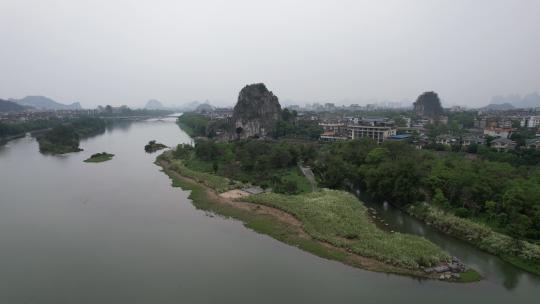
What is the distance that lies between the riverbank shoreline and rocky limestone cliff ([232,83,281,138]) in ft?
102

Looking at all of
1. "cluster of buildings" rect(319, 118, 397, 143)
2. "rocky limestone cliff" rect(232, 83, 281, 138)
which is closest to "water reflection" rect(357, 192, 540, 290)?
"cluster of buildings" rect(319, 118, 397, 143)

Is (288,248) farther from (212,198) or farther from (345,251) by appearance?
(212,198)

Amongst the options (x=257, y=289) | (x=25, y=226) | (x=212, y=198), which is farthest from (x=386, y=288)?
(x=25, y=226)

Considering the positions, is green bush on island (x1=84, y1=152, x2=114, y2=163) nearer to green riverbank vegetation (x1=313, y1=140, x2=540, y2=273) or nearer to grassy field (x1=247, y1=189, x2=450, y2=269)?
grassy field (x1=247, y1=189, x2=450, y2=269)

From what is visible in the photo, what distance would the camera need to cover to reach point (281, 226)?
18203mm

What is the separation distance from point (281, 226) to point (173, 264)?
20.7 feet

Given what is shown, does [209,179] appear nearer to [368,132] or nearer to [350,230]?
[350,230]

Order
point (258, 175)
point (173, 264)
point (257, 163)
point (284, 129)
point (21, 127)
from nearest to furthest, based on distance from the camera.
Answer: point (173, 264)
point (258, 175)
point (257, 163)
point (284, 129)
point (21, 127)

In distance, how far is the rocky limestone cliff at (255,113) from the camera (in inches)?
2292

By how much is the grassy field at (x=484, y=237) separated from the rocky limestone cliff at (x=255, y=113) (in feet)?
132

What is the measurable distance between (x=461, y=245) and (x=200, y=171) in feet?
74.5

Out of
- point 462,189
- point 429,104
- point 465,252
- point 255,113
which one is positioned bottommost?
point 465,252

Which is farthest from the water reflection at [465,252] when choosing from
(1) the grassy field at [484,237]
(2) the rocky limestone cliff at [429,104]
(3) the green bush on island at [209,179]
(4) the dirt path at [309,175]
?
(2) the rocky limestone cliff at [429,104]

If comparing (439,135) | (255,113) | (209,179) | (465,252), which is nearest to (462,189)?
(465,252)
